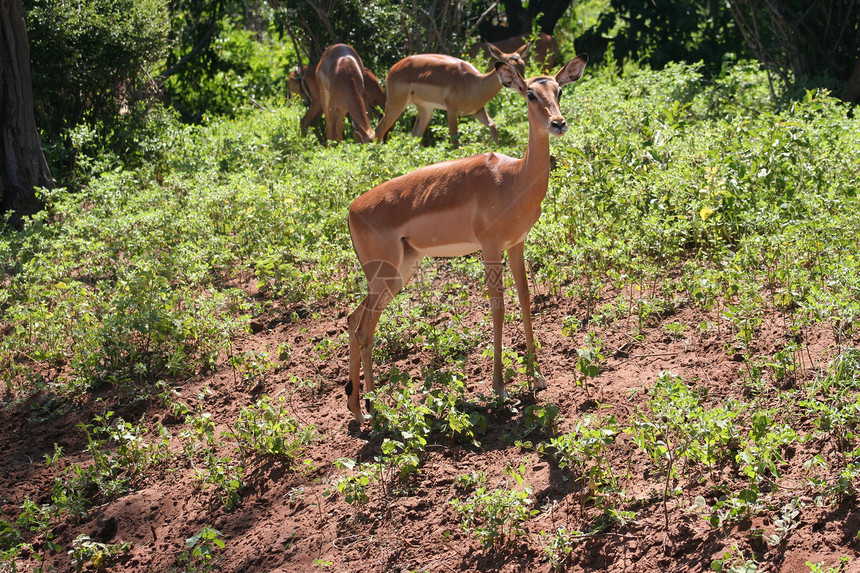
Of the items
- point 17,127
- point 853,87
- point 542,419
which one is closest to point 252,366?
point 542,419

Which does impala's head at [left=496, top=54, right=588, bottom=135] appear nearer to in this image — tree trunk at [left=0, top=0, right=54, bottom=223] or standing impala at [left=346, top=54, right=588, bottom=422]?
standing impala at [left=346, top=54, right=588, bottom=422]

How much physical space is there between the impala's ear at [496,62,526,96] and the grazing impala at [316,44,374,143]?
240 inches

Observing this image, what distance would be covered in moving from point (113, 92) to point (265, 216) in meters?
5.30

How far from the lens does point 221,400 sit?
6094 millimetres

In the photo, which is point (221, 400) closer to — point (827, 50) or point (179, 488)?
point (179, 488)

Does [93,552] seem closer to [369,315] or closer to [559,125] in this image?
[369,315]

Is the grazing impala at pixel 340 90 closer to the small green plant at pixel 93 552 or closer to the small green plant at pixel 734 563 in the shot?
the small green plant at pixel 93 552

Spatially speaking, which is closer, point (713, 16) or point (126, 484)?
point (126, 484)

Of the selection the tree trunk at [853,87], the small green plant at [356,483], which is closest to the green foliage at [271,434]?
the small green plant at [356,483]

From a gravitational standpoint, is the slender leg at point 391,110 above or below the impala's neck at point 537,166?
above

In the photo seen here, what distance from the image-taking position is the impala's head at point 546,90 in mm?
5023

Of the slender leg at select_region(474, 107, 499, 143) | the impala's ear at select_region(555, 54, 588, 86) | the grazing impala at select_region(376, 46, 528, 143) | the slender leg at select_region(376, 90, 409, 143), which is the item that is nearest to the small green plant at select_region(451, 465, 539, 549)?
the impala's ear at select_region(555, 54, 588, 86)

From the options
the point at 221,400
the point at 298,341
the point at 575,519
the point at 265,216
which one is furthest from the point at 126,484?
the point at 265,216

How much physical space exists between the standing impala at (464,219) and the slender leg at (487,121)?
17.7 ft
